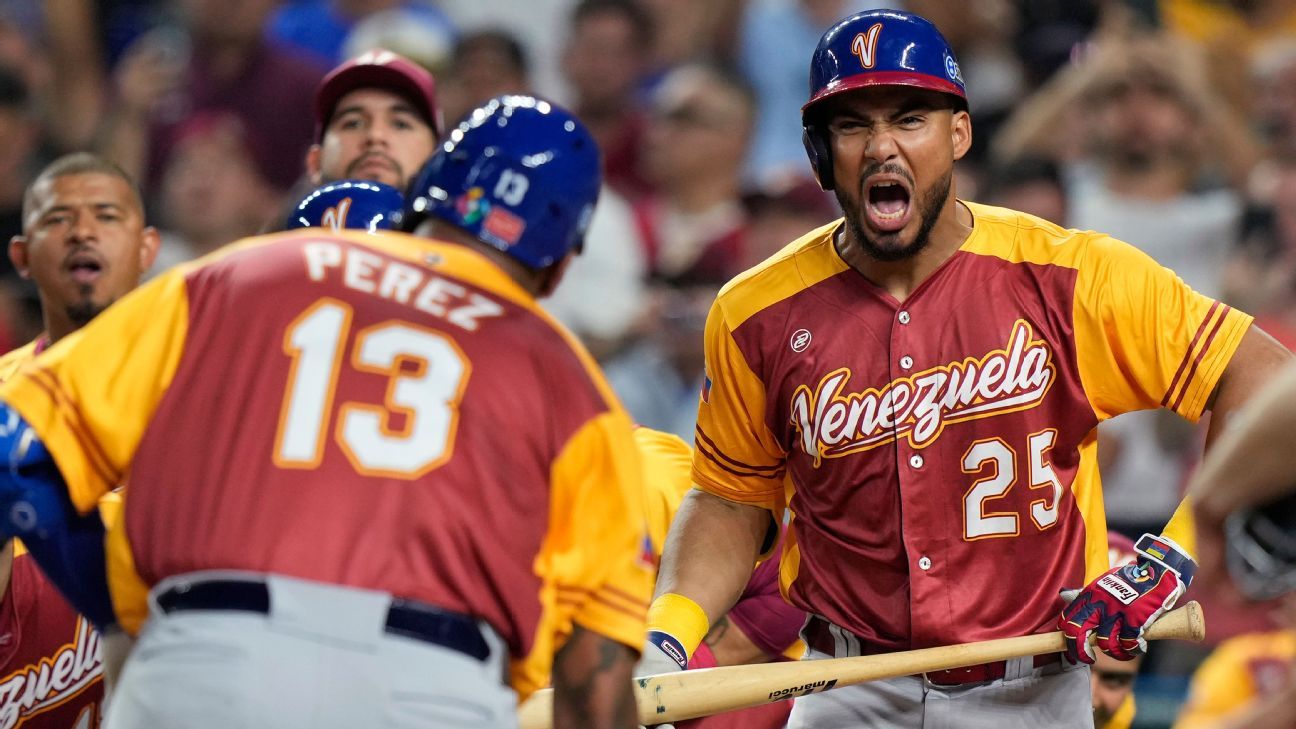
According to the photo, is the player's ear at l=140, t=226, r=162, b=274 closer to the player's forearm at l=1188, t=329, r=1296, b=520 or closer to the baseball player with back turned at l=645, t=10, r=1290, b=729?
the baseball player with back turned at l=645, t=10, r=1290, b=729

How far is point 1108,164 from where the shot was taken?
8.77 m

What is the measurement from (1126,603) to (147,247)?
152 inches

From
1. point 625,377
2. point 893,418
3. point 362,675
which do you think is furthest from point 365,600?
point 625,377

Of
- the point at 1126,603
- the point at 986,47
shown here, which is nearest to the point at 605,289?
the point at 986,47

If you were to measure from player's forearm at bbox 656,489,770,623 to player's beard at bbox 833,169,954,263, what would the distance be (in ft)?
2.87

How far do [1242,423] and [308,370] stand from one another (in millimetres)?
1696

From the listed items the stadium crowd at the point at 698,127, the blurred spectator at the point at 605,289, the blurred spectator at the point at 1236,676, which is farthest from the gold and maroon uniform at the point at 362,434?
the blurred spectator at the point at 605,289

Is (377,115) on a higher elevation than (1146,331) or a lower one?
higher

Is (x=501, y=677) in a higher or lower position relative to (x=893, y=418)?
lower

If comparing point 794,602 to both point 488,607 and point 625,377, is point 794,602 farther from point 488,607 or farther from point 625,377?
point 625,377

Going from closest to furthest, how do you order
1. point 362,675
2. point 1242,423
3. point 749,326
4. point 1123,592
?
1. point 1242,423
2. point 362,675
3. point 1123,592
4. point 749,326

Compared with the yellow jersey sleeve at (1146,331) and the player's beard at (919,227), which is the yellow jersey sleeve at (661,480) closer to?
the player's beard at (919,227)

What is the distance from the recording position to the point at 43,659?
200 inches

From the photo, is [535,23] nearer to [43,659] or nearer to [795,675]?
[43,659]
